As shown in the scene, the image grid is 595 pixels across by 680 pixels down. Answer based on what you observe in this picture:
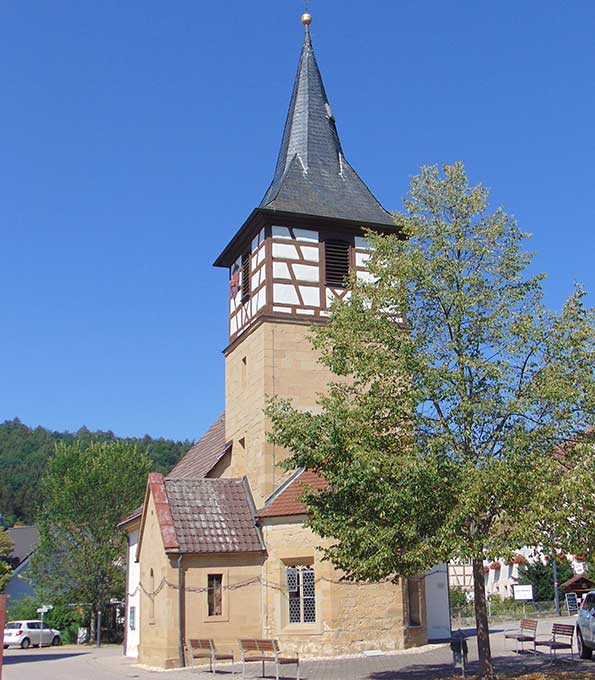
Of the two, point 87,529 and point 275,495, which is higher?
point 275,495

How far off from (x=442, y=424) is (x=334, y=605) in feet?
27.4

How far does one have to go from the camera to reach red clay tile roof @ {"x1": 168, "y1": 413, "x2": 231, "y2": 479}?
2749 cm

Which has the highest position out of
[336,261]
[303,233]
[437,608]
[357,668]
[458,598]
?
[303,233]

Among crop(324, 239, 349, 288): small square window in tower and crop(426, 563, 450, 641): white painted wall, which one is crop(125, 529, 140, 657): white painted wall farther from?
crop(324, 239, 349, 288): small square window in tower

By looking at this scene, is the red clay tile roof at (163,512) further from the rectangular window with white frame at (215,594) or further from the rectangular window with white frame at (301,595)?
the rectangular window with white frame at (301,595)

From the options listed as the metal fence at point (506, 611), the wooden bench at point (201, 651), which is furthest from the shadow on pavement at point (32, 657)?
the metal fence at point (506, 611)

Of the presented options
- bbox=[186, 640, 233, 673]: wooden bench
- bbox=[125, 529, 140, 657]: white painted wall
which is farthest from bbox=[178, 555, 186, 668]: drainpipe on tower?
bbox=[125, 529, 140, 657]: white painted wall

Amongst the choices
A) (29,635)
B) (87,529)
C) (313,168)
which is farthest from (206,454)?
(29,635)

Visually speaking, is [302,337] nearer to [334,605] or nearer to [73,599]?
[334,605]

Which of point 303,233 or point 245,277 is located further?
point 245,277

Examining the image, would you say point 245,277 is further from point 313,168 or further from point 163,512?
point 163,512

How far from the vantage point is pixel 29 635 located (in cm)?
3897

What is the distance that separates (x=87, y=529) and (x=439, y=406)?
1211 inches

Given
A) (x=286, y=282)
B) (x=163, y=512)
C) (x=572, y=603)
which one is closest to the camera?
(x=163, y=512)
